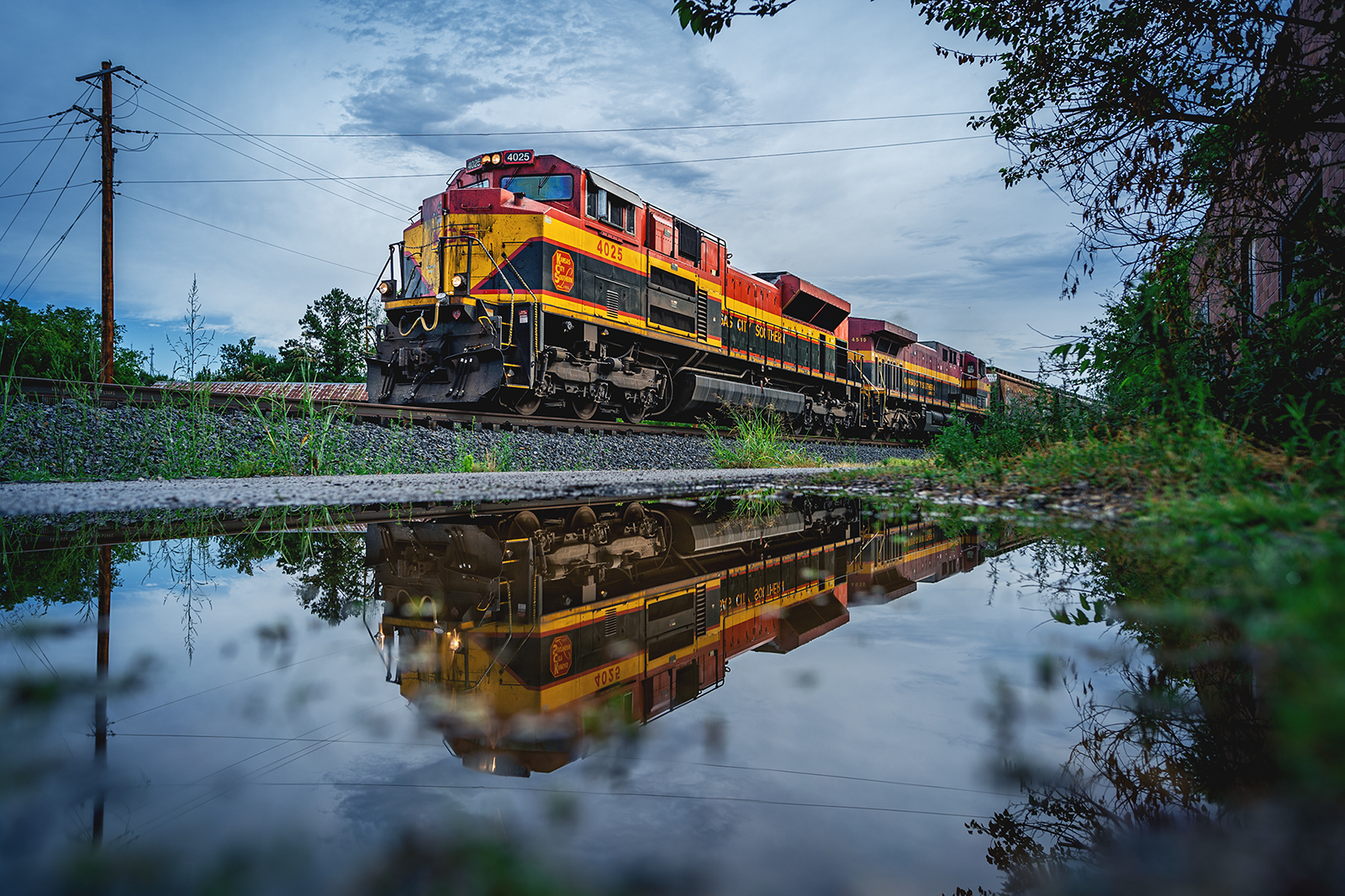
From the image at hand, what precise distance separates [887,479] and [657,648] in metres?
5.49

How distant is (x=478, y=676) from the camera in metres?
1.52

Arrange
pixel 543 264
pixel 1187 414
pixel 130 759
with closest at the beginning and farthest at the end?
pixel 130 759 < pixel 1187 414 < pixel 543 264

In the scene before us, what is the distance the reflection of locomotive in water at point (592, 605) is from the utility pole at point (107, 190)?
16.5 m

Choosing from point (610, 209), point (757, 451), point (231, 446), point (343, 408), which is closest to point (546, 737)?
point (231, 446)

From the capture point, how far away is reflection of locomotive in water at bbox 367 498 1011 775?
1.34m

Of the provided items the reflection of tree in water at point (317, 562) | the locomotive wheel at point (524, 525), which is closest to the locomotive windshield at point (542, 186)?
the locomotive wheel at point (524, 525)

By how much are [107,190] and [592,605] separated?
2044cm

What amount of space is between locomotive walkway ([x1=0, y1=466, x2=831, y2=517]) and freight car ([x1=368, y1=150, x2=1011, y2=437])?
10.6 feet

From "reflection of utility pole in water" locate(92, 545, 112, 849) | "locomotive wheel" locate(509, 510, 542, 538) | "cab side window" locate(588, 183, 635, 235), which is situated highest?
"cab side window" locate(588, 183, 635, 235)

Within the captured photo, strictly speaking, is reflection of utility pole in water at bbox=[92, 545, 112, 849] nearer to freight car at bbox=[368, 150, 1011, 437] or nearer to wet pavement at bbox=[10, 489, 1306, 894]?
wet pavement at bbox=[10, 489, 1306, 894]

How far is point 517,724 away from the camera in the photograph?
1260mm

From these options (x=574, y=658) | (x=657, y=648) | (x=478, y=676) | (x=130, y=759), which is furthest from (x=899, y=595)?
(x=130, y=759)

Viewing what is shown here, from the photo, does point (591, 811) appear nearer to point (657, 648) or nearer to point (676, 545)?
point (657, 648)

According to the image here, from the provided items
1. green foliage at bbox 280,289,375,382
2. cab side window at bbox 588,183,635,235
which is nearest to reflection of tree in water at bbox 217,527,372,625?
cab side window at bbox 588,183,635,235
